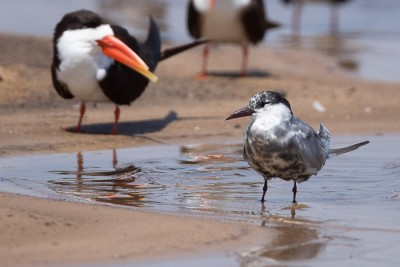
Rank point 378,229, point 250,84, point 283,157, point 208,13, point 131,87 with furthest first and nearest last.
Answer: point 208,13 → point 250,84 → point 131,87 → point 283,157 → point 378,229

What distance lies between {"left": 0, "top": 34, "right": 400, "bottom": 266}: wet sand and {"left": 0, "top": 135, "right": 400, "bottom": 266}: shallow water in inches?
10.1

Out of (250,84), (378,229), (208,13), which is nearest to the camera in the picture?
(378,229)

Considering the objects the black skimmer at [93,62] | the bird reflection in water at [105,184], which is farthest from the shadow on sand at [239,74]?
the bird reflection in water at [105,184]

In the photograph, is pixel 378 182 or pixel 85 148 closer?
pixel 378 182

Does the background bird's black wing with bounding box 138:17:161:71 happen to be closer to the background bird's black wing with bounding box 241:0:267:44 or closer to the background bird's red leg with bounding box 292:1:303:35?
the background bird's black wing with bounding box 241:0:267:44

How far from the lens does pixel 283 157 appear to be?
19.3ft

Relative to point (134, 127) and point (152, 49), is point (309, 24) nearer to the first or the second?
point (152, 49)

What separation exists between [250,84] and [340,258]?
19.6 ft

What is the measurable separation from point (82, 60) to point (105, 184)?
73.9 inches

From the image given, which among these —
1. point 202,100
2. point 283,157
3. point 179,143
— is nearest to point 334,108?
point 202,100

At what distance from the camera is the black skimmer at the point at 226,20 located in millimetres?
11359

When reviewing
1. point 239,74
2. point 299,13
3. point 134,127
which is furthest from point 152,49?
point 299,13

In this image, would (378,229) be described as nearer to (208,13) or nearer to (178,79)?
(178,79)

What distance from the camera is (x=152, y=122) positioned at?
888 cm
